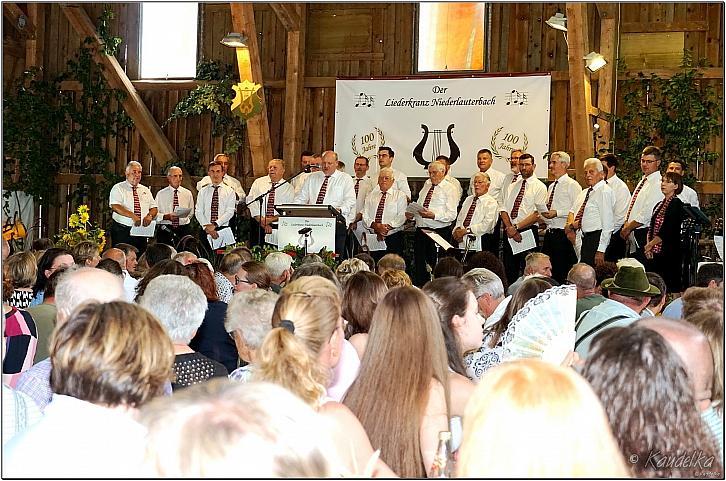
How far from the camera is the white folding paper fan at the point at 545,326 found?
124 inches

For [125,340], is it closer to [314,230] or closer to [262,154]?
[314,230]

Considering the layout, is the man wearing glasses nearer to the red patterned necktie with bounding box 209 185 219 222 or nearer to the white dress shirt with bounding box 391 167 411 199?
the white dress shirt with bounding box 391 167 411 199

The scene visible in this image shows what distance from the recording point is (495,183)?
37.9 ft

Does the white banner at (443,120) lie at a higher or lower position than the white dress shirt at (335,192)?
higher

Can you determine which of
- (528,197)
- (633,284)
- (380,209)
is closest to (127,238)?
Answer: (380,209)

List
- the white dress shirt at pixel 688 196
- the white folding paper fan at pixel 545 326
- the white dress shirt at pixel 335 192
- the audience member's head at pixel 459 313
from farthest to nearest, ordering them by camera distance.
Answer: the white dress shirt at pixel 335 192, the white dress shirt at pixel 688 196, the audience member's head at pixel 459 313, the white folding paper fan at pixel 545 326

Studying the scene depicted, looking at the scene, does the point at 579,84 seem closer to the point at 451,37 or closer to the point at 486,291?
the point at 451,37

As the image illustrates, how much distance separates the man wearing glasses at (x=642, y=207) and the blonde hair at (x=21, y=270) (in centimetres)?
600

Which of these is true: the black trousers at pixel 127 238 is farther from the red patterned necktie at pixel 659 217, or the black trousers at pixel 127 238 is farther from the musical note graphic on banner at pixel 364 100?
the red patterned necktie at pixel 659 217

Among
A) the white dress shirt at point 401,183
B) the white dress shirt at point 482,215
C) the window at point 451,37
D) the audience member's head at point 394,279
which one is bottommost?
the audience member's head at point 394,279

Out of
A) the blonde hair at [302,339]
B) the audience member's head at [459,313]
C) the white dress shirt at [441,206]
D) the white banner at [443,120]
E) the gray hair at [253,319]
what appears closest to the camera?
the blonde hair at [302,339]

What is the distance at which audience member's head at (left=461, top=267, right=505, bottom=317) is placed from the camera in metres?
4.92

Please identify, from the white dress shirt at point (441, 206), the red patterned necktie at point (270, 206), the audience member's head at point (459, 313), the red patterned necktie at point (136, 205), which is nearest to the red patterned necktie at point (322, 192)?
the red patterned necktie at point (270, 206)

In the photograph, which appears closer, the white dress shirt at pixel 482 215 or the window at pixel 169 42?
the white dress shirt at pixel 482 215
